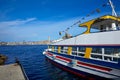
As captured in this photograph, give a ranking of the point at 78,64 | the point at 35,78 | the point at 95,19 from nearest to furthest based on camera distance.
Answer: the point at 95,19 < the point at 78,64 < the point at 35,78

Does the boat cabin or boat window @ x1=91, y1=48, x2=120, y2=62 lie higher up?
the boat cabin

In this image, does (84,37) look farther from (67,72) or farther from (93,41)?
(67,72)

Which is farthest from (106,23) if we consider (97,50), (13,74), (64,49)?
(13,74)

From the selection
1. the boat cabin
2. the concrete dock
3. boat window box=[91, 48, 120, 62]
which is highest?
the boat cabin

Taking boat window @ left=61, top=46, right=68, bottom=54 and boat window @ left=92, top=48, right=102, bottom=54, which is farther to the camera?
boat window @ left=61, top=46, right=68, bottom=54

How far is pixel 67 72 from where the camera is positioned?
60.0 feet

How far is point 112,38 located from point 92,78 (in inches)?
168

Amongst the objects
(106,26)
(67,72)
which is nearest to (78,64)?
(67,72)

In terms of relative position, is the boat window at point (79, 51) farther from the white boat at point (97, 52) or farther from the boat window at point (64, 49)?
the boat window at point (64, 49)

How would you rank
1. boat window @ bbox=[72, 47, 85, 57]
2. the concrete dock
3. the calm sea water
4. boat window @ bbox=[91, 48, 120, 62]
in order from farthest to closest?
the calm sea water, boat window @ bbox=[72, 47, 85, 57], the concrete dock, boat window @ bbox=[91, 48, 120, 62]

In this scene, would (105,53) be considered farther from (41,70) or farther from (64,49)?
(41,70)

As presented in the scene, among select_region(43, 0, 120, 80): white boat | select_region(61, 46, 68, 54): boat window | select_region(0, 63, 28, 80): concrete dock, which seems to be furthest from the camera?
select_region(61, 46, 68, 54): boat window

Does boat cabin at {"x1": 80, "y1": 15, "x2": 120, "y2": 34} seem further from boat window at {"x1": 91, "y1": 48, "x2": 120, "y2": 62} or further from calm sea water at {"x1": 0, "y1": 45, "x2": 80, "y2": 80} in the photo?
calm sea water at {"x1": 0, "y1": 45, "x2": 80, "y2": 80}

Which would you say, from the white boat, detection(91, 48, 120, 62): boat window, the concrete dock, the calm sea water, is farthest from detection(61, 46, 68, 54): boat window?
the concrete dock
